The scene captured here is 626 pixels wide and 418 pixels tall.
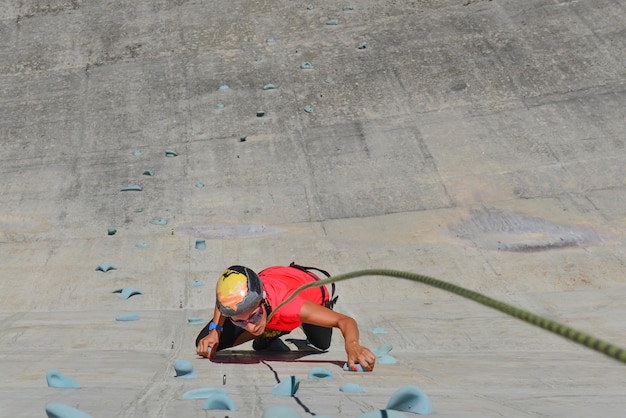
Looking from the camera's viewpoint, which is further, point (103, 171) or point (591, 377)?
point (103, 171)

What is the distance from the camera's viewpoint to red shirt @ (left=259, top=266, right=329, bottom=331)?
366 cm

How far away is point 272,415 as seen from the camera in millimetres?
2400

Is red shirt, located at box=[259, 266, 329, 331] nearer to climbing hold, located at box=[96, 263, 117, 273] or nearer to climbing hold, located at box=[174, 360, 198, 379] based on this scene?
climbing hold, located at box=[174, 360, 198, 379]

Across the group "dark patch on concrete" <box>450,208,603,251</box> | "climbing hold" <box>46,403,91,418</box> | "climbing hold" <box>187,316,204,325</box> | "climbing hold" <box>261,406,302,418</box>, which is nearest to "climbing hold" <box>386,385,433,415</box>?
"climbing hold" <box>261,406,302,418</box>

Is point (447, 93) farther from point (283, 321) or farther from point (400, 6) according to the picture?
point (283, 321)

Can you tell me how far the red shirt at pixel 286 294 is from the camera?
12.0ft

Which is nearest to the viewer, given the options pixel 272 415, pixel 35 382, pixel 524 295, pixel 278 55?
pixel 272 415

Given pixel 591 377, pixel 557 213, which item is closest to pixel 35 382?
pixel 591 377

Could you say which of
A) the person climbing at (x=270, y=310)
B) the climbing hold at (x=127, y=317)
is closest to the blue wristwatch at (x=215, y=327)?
the person climbing at (x=270, y=310)

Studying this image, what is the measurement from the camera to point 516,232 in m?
6.29

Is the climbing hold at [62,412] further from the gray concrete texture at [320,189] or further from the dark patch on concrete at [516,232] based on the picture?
the dark patch on concrete at [516,232]

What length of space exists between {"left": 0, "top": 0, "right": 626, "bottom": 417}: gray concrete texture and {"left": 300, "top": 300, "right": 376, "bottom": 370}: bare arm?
0.38 ft

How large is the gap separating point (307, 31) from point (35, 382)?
7023 millimetres

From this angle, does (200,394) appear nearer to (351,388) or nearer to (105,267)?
(351,388)
